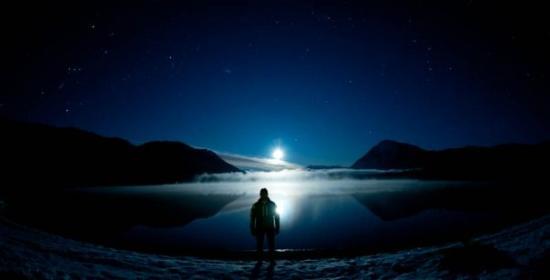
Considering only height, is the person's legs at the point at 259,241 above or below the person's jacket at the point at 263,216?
below

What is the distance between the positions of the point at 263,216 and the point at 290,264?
1839mm

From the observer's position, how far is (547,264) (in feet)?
21.8

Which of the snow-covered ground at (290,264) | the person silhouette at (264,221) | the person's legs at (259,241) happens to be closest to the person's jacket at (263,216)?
the person silhouette at (264,221)

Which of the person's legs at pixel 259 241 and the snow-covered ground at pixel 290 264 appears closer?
the snow-covered ground at pixel 290 264

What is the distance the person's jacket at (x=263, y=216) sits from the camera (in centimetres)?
1080

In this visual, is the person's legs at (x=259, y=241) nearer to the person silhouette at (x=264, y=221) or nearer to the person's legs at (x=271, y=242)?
the person silhouette at (x=264, y=221)

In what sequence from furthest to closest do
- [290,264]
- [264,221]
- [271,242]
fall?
[264,221]
[271,242]
[290,264]

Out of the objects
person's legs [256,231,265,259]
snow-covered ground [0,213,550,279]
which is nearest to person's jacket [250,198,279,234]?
person's legs [256,231,265,259]

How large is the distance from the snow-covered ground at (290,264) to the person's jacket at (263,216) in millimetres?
1213

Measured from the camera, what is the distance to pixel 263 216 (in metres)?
10.8

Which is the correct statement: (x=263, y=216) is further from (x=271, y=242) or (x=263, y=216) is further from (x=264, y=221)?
(x=271, y=242)

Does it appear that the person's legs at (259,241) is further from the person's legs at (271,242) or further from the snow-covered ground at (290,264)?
the snow-covered ground at (290,264)

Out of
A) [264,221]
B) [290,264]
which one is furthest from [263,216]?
[290,264]

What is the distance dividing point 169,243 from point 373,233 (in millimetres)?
15515
